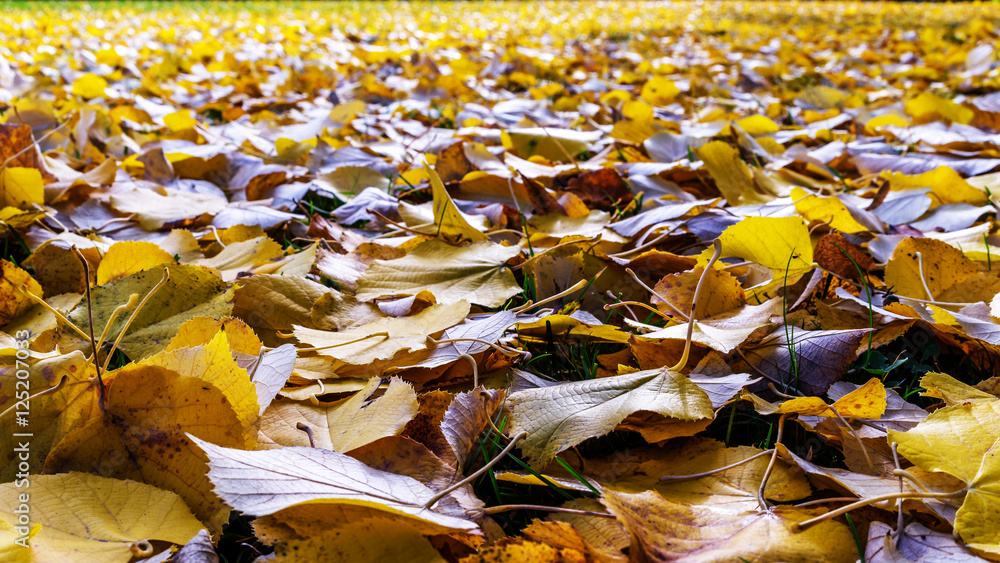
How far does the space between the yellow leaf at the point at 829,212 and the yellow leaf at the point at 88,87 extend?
275cm

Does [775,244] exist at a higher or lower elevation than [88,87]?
higher

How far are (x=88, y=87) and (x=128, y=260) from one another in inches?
86.7

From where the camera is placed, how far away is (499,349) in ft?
2.54

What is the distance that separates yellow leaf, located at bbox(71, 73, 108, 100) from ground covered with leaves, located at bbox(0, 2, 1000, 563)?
0.82 m

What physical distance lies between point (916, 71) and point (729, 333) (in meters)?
3.29

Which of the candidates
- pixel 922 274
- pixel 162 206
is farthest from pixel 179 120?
pixel 922 274

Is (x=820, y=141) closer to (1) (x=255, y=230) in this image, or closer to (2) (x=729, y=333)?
(2) (x=729, y=333)

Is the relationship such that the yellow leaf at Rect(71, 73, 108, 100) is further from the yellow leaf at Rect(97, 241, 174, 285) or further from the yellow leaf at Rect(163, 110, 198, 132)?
the yellow leaf at Rect(97, 241, 174, 285)

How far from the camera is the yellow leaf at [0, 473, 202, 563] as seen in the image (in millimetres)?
531

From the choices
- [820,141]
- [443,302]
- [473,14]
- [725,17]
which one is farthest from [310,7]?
[443,302]

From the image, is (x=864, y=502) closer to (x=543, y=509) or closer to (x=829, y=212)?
(x=543, y=509)

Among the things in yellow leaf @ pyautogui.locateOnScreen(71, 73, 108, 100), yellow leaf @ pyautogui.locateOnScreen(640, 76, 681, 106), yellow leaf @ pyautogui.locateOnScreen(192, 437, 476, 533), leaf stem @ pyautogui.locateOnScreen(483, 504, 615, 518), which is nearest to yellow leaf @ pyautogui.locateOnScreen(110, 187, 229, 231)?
yellow leaf @ pyautogui.locateOnScreen(192, 437, 476, 533)

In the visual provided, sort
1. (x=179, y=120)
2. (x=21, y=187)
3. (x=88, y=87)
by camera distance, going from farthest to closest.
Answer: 1. (x=88, y=87)
2. (x=179, y=120)
3. (x=21, y=187)

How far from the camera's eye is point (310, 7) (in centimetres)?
892
